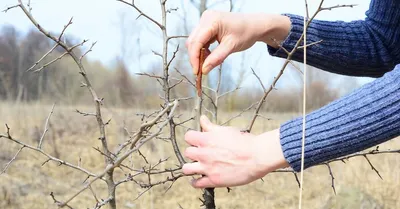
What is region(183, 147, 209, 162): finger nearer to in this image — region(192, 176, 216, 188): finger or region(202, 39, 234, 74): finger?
region(192, 176, 216, 188): finger

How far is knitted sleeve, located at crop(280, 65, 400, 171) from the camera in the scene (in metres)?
0.82

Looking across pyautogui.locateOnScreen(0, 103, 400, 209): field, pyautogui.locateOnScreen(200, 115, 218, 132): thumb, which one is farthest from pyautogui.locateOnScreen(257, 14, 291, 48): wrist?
pyautogui.locateOnScreen(0, 103, 400, 209): field

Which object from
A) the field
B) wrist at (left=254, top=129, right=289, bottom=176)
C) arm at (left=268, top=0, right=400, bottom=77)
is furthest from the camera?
the field

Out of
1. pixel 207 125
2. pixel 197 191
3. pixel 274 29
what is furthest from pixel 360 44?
pixel 197 191

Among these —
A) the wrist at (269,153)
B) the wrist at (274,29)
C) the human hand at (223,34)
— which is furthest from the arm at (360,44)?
the wrist at (269,153)

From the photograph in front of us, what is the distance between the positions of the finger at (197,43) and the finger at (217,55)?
0.9 inches

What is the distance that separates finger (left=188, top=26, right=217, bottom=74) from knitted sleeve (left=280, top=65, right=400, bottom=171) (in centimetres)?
22

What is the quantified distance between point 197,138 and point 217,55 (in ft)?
0.63

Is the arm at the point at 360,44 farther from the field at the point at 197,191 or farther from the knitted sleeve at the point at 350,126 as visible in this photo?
the field at the point at 197,191

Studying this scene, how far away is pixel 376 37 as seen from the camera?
50.9 inches

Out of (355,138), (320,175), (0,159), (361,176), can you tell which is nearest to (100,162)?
(0,159)

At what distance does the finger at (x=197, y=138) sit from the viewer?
2.79ft

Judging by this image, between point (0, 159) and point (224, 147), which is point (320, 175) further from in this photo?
point (224, 147)

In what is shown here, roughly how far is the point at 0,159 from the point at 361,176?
3.75 metres
